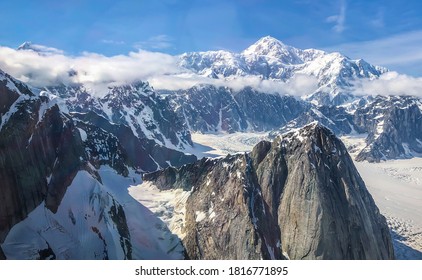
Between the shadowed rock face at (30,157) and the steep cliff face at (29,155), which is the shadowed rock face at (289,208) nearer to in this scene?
the shadowed rock face at (30,157)

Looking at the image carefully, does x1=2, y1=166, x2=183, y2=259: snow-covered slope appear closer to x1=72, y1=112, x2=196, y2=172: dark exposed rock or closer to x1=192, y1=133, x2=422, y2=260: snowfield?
x1=72, y1=112, x2=196, y2=172: dark exposed rock

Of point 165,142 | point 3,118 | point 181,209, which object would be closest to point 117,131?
point 165,142

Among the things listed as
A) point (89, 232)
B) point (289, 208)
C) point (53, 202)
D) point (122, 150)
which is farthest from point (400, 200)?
point (53, 202)

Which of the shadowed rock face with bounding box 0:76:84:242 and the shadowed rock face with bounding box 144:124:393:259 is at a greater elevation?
the shadowed rock face with bounding box 0:76:84:242

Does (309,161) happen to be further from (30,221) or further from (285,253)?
(30,221)

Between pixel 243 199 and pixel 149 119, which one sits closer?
pixel 243 199

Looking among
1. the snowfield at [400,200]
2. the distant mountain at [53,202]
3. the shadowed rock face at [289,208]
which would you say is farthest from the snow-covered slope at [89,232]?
the snowfield at [400,200]

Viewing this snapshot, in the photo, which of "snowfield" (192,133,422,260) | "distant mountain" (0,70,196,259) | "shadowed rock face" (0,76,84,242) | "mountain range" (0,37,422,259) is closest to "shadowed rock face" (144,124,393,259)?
"mountain range" (0,37,422,259)

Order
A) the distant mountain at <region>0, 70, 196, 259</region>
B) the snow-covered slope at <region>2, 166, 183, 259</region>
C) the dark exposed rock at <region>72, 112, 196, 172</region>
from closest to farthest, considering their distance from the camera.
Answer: the snow-covered slope at <region>2, 166, 183, 259</region> → the distant mountain at <region>0, 70, 196, 259</region> → the dark exposed rock at <region>72, 112, 196, 172</region>

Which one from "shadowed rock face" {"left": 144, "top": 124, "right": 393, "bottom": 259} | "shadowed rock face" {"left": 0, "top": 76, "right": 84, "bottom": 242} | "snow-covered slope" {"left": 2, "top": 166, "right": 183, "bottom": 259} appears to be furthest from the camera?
"shadowed rock face" {"left": 144, "top": 124, "right": 393, "bottom": 259}
